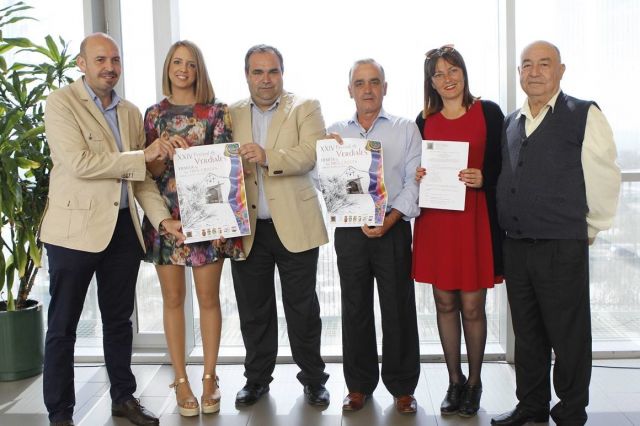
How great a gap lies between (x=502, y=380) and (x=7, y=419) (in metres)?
2.34

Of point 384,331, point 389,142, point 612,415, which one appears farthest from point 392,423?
point 389,142

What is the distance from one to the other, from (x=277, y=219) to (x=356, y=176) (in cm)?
40

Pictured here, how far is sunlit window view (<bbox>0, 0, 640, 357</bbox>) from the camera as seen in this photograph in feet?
11.9

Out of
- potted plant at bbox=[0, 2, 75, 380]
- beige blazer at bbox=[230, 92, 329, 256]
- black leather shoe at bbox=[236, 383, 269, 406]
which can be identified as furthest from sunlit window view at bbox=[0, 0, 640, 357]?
beige blazer at bbox=[230, 92, 329, 256]

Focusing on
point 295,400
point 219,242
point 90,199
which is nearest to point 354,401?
point 295,400

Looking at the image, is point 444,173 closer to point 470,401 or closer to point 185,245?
point 470,401

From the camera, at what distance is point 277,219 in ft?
9.79

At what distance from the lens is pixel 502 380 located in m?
3.45

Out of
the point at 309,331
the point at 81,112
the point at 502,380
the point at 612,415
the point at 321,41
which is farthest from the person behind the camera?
the point at 321,41

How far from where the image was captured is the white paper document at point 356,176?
9.33 feet

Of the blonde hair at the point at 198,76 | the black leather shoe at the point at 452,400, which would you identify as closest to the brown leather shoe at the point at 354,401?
the black leather shoe at the point at 452,400

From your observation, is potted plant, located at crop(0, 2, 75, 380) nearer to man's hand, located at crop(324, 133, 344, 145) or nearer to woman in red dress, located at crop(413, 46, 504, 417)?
man's hand, located at crop(324, 133, 344, 145)

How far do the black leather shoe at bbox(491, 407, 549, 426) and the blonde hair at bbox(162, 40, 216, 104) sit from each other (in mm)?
1797

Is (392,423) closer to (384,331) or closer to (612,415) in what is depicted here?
(384,331)
